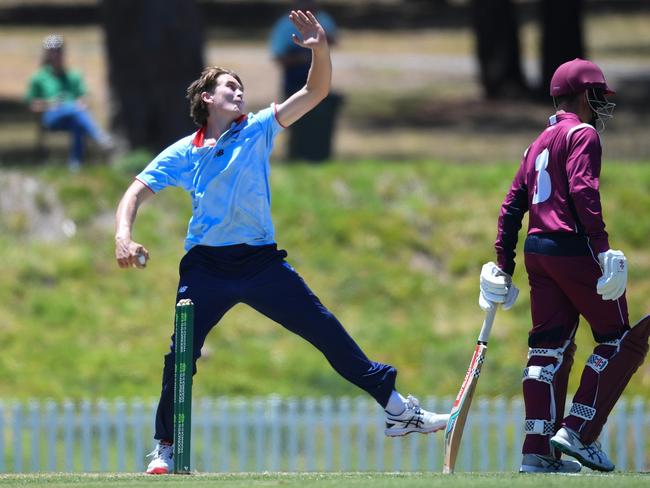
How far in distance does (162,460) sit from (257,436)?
448 cm

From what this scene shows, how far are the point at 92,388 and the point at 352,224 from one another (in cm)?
327

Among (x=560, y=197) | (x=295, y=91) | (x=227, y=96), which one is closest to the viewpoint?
(x=560, y=197)

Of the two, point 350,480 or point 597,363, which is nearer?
point 350,480

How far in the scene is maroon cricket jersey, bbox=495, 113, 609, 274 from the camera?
655 cm

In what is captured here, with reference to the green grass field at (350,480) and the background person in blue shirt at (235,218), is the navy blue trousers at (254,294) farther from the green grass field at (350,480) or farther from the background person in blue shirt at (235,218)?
the green grass field at (350,480)

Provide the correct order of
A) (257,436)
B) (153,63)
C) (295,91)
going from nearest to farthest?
(257,436) < (153,63) < (295,91)

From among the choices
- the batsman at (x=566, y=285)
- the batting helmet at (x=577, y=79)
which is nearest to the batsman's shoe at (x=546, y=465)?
the batsman at (x=566, y=285)

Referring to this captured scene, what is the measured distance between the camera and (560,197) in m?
6.70

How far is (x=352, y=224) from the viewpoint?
47.6 feet

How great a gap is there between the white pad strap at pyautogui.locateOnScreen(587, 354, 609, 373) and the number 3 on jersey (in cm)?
77

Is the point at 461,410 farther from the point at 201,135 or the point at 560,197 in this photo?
the point at 201,135

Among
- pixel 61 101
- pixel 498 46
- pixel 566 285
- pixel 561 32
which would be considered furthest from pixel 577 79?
pixel 498 46

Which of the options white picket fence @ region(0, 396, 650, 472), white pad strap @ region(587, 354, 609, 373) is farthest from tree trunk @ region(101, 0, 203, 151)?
white pad strap @ region(587, 354, 609, 373)

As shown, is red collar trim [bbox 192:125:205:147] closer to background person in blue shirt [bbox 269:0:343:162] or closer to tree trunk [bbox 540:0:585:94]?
background person in blue shirt [bbox 269:0:343:162]
